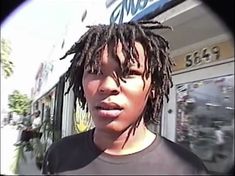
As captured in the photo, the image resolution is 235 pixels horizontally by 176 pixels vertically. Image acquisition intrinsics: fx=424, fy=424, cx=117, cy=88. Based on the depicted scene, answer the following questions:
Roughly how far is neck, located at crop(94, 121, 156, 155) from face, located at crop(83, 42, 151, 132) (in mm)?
19

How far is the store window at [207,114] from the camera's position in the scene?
207 centimetres

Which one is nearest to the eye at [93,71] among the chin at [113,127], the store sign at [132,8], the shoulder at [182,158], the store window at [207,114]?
the chin at [113,127]

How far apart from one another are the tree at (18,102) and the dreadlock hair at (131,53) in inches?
74.0

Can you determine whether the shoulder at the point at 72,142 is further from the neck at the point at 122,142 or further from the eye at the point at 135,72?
the eye at the point at 135,72

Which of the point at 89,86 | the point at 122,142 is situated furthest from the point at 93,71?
the point at 122,142

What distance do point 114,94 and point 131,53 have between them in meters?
0.09

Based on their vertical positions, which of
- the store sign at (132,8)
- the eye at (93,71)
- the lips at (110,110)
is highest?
the store sign at (132,8)

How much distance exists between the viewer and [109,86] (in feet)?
2.87

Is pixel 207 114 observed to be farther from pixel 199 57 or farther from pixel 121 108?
pixel 121 108

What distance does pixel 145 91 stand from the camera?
0.92 metres

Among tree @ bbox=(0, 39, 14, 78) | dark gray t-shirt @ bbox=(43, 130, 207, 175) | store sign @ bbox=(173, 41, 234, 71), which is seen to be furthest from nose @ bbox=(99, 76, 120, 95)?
tree @ bbox=(0, 39, 14, 78)

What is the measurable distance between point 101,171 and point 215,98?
145cm

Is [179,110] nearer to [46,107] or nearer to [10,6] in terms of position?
[46,107]

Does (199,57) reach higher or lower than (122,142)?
higher
